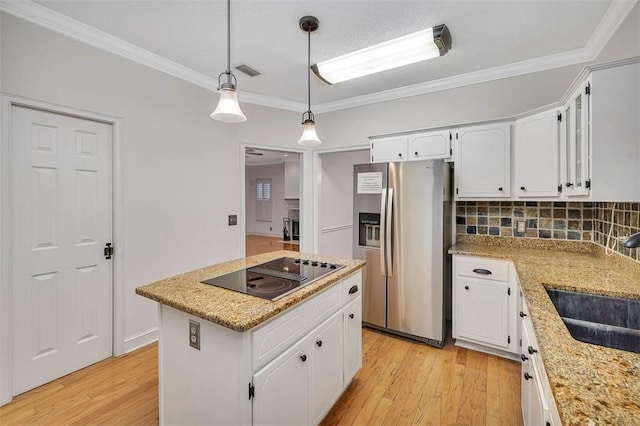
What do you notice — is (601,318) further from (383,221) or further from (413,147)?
(413,147)

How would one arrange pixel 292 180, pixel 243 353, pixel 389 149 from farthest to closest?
1. pixel 292 180
2. pixel 389 149
3. pixel 243 353

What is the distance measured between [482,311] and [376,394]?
3.99 feet

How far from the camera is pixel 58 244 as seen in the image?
2.17 meters

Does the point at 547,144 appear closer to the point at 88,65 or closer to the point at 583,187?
the point at 583,187

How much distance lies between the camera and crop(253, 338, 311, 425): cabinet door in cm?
122

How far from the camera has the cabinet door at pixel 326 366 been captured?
159cm

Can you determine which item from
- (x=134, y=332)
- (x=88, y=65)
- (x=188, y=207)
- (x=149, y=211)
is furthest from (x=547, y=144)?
(x=134, y=332)

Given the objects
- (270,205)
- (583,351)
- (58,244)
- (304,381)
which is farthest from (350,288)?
(270,205)

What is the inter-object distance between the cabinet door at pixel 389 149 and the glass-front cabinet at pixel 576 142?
133 cm

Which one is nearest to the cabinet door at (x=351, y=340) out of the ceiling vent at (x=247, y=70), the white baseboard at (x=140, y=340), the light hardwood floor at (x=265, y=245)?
the white baseboard at (x=140, y=340)

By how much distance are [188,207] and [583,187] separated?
3.22 metres

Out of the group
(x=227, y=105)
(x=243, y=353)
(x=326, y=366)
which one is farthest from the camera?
(x=326, y=366)

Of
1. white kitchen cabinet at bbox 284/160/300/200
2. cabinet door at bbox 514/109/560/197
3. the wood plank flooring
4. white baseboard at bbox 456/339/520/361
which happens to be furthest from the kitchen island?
white kitchen cabinet at bbox 284/160/300/200

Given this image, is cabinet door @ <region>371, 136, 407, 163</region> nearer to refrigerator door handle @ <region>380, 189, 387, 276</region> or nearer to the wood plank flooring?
refrigerator door handle @ <region>380, 189, 387, 276</region>
